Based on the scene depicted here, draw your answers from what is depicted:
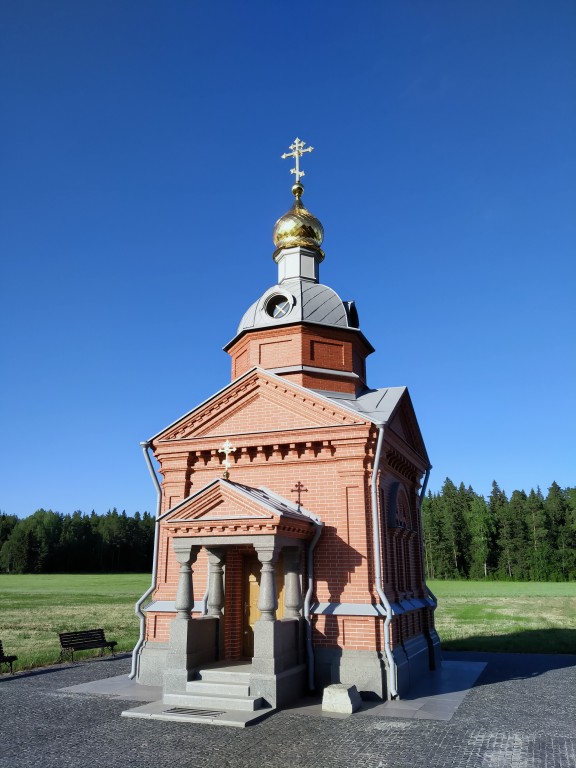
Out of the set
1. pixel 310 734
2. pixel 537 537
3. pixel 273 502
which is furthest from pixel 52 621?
pixel 537 537

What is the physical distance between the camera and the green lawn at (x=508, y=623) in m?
18.9

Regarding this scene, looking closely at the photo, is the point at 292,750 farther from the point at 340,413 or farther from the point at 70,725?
the point at 340,413

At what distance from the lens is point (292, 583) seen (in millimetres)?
11625

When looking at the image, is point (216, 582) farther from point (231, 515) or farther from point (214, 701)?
point (214, 701)

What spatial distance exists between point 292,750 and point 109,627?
18.1m

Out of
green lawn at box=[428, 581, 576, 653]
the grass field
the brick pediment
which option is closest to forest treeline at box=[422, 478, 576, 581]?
the grass field

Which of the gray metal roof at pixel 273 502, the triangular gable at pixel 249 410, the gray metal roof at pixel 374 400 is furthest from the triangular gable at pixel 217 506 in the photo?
the gray metal roof at pixel 374 400

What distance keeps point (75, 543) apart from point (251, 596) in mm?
76795

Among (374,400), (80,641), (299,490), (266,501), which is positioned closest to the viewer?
(266,501)

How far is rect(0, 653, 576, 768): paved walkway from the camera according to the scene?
7504 mm

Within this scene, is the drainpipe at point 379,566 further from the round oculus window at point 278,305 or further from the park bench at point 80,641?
the park bench at point 80,641

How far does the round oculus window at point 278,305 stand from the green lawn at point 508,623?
11.8 m

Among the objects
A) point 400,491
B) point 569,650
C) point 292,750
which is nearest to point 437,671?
point 400,491

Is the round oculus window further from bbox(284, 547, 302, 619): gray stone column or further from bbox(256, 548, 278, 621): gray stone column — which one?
bbox(256, 548, 278, 621): gray stone column
